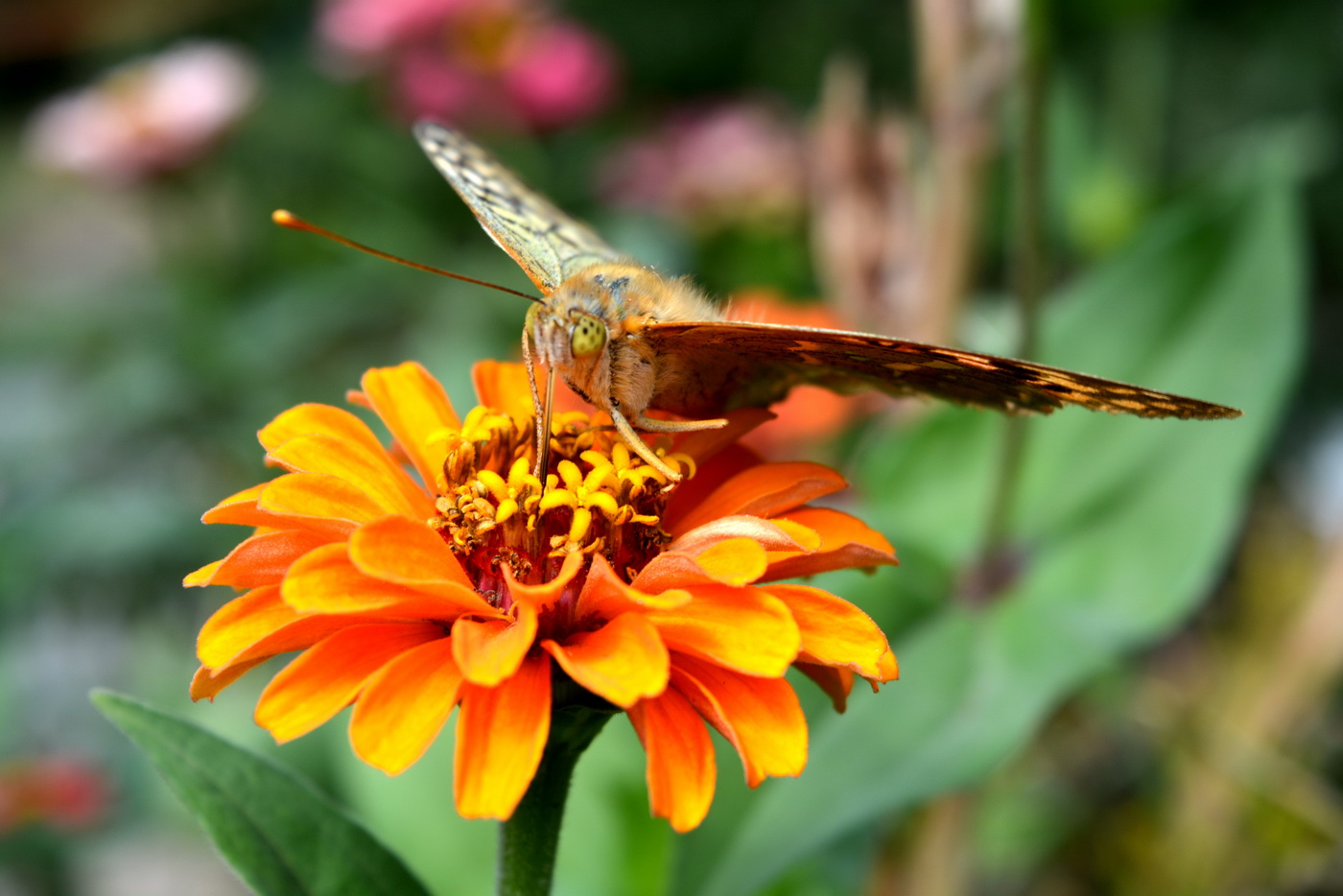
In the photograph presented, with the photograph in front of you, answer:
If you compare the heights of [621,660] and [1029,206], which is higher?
[1029,206]

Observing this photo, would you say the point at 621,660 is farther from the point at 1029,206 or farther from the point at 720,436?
the point at 1029,206

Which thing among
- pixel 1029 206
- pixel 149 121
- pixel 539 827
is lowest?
pixel 149 121

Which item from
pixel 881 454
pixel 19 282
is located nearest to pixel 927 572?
pixel 881 454

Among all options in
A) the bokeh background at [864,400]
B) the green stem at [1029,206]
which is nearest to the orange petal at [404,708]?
the bokeh background at [864,400]

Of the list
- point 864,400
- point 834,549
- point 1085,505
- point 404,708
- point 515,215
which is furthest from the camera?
point 864,400

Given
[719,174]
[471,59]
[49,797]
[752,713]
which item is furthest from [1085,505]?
[471,59]

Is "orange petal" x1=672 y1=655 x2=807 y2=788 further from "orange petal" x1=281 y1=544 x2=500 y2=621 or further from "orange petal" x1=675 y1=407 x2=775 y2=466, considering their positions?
"orange petal" x1=675 y1=407 x2=775 y2=466

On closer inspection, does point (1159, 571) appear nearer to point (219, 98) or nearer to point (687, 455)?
point (687, 455)

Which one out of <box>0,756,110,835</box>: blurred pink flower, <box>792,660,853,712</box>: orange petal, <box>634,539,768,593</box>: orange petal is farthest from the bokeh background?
<box>634,539,768,593</box>: orange petal
